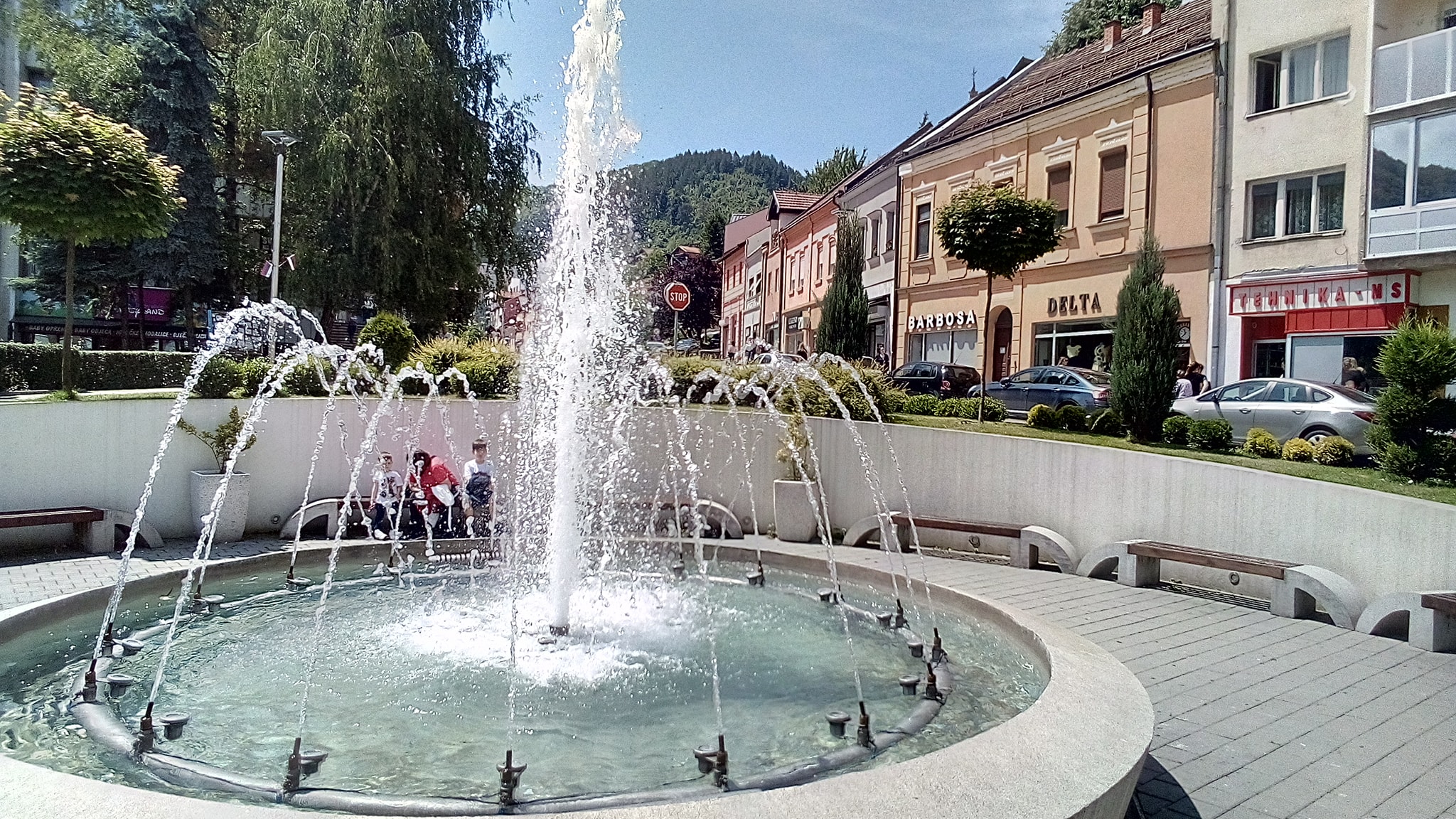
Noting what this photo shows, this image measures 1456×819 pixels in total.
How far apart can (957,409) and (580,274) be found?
374 inches

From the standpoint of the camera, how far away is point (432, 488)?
35.4 ft

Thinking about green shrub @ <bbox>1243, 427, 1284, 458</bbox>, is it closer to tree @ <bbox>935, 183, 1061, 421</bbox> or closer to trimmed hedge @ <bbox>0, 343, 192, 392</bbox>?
tree @ <bbox>935, 183, 1061, 421</bbox>

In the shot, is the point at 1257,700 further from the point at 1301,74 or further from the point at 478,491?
the point at 1301,74

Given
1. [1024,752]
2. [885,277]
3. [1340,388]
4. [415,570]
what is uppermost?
[885,277]

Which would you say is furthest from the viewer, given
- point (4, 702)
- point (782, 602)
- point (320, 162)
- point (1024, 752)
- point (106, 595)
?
point (320, 162)

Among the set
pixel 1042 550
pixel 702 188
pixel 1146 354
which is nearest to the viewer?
pixel 1042 550

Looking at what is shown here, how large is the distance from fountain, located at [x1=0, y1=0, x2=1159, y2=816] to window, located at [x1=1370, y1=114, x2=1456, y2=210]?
1389 centimetres

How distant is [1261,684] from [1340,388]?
10.5 meters

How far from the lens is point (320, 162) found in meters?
23.0

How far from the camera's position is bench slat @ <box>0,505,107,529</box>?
30.1ft

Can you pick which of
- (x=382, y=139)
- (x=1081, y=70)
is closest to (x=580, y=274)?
(x=382, y=139)

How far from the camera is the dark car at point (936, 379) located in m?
23.0

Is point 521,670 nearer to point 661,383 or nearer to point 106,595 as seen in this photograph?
point 106,595

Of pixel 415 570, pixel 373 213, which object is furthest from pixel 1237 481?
pixel 373 213
